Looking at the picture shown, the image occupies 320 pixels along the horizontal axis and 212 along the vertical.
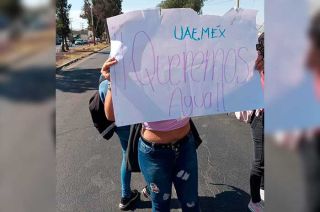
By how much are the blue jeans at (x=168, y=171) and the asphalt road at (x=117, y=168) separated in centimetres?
123

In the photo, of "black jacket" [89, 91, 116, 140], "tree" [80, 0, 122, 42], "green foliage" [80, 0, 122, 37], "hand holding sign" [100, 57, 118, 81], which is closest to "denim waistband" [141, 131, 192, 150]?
"hand holding sign" [100, 57, 118, 81]

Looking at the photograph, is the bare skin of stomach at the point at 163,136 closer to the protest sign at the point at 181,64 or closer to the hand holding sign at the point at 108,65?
the protest sign at the point at 181,64

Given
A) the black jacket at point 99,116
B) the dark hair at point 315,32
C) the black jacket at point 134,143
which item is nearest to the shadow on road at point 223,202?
the black jacket at point 99,116

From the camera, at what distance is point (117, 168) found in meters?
4.50

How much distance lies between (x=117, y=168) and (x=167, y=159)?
7.99ft

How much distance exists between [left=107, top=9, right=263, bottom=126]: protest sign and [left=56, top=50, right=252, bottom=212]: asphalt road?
175 cm

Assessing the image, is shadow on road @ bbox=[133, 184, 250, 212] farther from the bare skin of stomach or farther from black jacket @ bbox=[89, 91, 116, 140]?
the bare skin of stomach

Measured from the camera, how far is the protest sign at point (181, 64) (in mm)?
1871

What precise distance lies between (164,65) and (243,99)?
1.56 ft

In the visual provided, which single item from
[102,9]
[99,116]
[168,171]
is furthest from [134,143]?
[102,9]

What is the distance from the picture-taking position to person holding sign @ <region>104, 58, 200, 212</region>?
214 centimetres

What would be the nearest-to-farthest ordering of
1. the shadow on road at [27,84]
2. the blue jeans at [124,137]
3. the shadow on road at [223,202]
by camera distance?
the shadow on road at [27,84] < the blue jeans at [124,137] < the shadow on road at [223,202]

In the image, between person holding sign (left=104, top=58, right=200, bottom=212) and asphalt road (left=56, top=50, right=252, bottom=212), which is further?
asphalt road (left=56, top=50, right=252, bottom=212)

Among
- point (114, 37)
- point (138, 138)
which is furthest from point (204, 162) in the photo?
point (114, 37)
